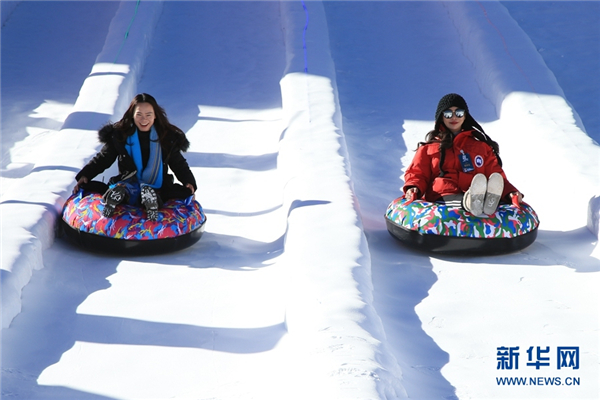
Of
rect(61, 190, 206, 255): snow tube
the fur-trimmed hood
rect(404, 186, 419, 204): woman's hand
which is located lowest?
rect(61, 190, 206, 255): snow tube

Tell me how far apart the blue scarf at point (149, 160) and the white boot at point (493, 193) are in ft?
6.06

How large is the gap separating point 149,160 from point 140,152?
0.07 m

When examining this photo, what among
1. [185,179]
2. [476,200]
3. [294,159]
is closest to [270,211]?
[294,159]

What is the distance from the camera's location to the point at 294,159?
17.4 ft

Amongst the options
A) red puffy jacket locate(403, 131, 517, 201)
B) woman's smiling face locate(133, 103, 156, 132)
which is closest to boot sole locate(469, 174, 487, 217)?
red puffy jacket locate(403, 131, 517, 201)

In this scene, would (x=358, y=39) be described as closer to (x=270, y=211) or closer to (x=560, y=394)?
(x=270, y=211)

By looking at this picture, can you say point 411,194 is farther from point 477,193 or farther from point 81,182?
point 81,182

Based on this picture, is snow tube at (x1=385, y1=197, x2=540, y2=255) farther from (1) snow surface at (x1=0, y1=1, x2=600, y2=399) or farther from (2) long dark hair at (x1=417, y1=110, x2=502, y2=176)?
(2) long dark hair at (x1=417, y1=110, x2=502, y2=176)

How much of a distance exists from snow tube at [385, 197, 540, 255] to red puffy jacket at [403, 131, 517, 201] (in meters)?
0.19

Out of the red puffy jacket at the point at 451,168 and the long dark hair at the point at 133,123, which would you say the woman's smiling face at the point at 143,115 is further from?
the red puffy jacket at the point at 451,168

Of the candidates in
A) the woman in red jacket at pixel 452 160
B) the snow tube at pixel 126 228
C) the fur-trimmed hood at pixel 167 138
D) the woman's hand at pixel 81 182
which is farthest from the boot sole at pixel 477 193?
the woman's hand at pixel 81 182

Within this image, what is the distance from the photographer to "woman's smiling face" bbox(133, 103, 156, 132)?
4293 mm

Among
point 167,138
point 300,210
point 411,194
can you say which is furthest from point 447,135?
point 167,138

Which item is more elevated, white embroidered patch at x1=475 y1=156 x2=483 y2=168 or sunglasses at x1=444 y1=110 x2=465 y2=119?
sunglasses at x1=444 y1=110 x2=465 y2=119
